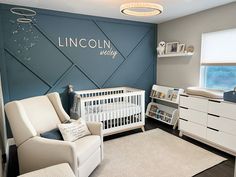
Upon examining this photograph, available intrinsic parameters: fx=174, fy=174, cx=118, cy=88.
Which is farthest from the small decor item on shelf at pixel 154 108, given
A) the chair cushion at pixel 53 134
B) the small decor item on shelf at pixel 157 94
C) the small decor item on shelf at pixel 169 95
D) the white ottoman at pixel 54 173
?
the white ottoman at pixel 54 173

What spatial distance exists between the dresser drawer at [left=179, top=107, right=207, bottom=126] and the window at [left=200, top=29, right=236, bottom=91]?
2.26ft

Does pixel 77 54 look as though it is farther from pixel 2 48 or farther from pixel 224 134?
pixel 224 134

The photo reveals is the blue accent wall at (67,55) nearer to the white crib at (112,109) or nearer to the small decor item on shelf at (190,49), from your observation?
the white crib at (112,109)

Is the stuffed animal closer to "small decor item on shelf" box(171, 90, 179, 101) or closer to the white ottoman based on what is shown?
"small decor item on shelf" box(171, 90, 179, 101)

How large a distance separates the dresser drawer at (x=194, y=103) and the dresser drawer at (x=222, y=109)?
0.10m

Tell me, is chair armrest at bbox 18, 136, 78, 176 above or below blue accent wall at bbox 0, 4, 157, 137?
below

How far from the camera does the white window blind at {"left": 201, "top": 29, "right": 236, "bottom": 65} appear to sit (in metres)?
2.95

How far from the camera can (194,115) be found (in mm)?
3051

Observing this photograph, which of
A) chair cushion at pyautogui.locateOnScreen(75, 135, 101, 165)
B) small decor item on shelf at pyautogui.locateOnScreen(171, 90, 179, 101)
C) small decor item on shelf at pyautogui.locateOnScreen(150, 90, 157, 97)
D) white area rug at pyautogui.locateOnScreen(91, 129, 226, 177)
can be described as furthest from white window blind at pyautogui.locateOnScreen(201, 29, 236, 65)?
chair cushion at pyautogui.locateOnScreen(75, 135, 101, 165)

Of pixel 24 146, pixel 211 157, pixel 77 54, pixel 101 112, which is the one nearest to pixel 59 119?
pixel 24 146

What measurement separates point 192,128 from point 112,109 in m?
1.48

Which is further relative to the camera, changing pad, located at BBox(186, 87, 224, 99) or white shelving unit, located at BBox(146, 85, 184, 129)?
white shelving unit, located at BBox(146, 85, 184, 129)

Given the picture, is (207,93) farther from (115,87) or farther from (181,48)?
(115,87)

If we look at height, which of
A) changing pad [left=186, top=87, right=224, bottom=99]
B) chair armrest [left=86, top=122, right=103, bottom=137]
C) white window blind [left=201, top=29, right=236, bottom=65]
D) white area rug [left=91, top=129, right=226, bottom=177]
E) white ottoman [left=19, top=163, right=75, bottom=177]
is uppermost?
white window blind [left=201, top=29, right=236, bottom=65]
